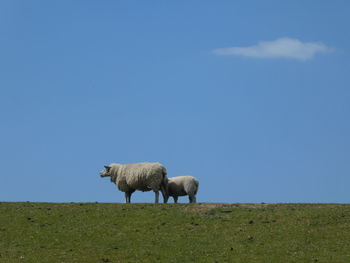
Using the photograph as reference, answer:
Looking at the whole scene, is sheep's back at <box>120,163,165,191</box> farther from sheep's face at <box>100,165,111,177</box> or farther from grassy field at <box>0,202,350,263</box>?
grassy field at <box>0,202,350,263</box>

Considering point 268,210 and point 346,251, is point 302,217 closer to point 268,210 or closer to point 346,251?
point 268,210

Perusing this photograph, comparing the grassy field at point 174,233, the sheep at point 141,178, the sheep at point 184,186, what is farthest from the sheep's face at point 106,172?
the grassy field at point 174,233

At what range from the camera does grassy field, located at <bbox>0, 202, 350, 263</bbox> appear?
32.5 meters

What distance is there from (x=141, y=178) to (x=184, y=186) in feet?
10.6

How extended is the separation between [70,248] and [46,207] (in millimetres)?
9268

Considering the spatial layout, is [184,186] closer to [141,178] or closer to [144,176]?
[144,176]

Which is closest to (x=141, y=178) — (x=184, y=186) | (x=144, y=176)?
(x=144, y=176)

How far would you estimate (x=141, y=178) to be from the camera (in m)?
49.9

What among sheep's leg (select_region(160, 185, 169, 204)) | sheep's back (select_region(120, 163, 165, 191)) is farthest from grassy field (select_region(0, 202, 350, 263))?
sheep's leg (select_region(160, 185, 169, 204))

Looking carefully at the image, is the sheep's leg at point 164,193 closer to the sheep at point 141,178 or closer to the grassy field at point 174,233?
the sheep at point 141,178

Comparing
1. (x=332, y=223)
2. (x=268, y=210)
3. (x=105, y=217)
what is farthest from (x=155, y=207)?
(x=332, y=223)

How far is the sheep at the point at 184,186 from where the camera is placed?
50594 millimetres

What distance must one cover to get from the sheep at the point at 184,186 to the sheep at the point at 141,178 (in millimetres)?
846

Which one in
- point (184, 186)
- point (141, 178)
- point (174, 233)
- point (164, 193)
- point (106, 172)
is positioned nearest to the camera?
point (174, 233)
